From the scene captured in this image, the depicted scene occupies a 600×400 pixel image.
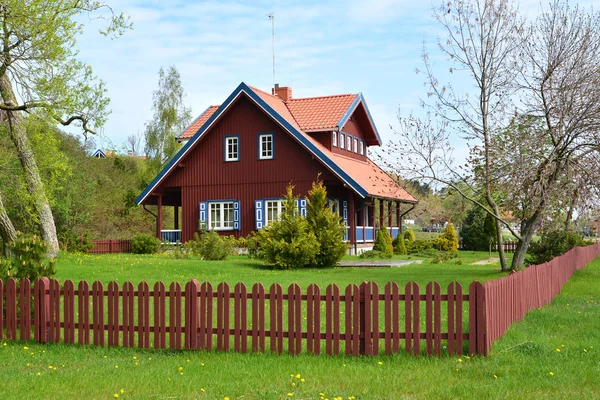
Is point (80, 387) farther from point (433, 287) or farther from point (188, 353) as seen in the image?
point (433, 287)

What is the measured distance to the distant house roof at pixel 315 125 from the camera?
3106 cm

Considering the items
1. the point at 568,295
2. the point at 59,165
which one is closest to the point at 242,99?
the point at 59,165

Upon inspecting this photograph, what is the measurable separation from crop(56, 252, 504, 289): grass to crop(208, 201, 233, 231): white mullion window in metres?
9.75

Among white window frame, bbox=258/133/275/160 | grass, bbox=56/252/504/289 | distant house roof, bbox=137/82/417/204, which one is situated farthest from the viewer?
white window frame, bbox=258/133/275/160

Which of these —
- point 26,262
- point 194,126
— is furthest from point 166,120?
point 26,262

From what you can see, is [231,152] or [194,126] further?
[194,126]

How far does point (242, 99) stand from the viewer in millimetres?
33812

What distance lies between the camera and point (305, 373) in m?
7.98

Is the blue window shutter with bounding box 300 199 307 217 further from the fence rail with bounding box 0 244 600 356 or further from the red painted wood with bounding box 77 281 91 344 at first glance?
the red painted wood with bounding box 77 281 91 344

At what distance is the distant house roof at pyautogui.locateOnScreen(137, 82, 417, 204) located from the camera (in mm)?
31062

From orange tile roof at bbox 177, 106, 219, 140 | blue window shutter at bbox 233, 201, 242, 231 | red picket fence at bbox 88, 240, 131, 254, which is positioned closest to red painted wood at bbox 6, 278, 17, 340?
blue window shutter at bbox 233, 201, 242, 231

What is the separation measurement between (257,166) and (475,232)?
1569 cm

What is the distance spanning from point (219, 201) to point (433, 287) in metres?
26.3

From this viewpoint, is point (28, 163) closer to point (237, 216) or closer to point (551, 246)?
point (237, 216)
